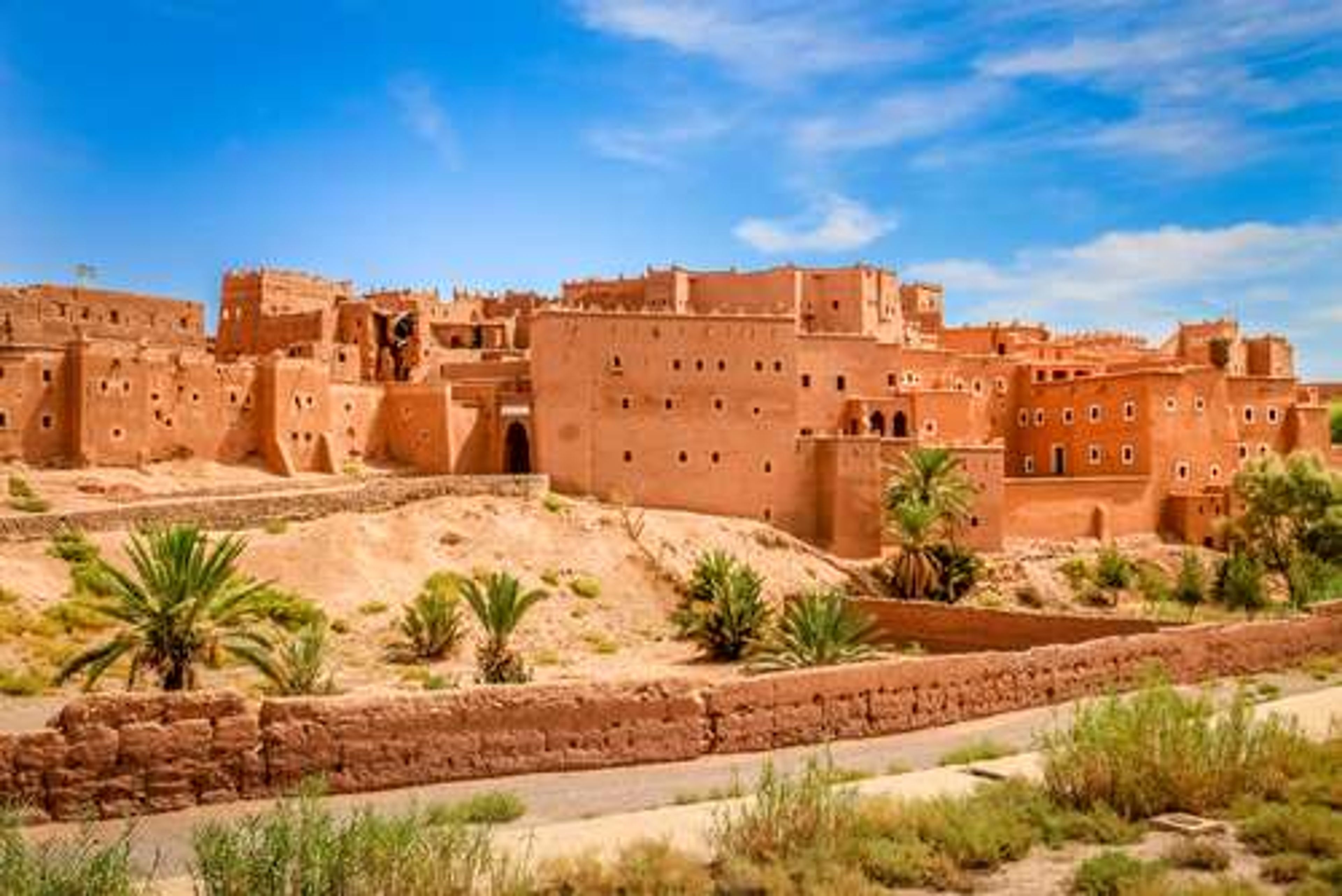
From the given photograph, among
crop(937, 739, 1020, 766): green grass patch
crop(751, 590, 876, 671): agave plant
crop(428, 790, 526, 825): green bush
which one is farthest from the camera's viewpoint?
crop(751, 590, 876, 671): agave plant

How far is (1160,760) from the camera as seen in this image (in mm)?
10078

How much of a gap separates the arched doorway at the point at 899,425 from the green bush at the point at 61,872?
3758 cm

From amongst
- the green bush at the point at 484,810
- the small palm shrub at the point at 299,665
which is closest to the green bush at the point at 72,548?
the small palm shrub at the point at 299,665

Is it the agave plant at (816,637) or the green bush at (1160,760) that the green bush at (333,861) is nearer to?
the green bush at (1160,760)

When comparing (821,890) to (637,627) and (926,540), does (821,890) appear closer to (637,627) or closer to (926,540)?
(637,627)

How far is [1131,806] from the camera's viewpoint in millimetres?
9938

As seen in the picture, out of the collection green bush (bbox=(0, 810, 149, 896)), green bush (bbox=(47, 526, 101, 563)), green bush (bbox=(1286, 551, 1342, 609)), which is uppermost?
green bush (bbox=(47, 526, 101, 563))

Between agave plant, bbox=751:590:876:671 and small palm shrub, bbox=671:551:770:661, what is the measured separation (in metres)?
2.27

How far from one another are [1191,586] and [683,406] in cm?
1586

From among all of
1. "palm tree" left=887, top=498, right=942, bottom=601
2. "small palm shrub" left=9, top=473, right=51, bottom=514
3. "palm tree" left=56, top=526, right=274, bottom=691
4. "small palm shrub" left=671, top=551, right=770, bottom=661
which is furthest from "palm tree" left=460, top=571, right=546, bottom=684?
"palm tree" left=887, top=498, right=942, bottom=601

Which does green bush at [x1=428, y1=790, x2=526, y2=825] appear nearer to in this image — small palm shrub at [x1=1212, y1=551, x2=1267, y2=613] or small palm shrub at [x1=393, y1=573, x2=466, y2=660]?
small palm shrub at [x1=393, y1=573, x2=466, y2=660]

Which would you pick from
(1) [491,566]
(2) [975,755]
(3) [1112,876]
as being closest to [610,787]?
(2) [975,755]

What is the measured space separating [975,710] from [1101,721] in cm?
497

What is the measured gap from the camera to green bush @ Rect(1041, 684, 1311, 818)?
1002cm
